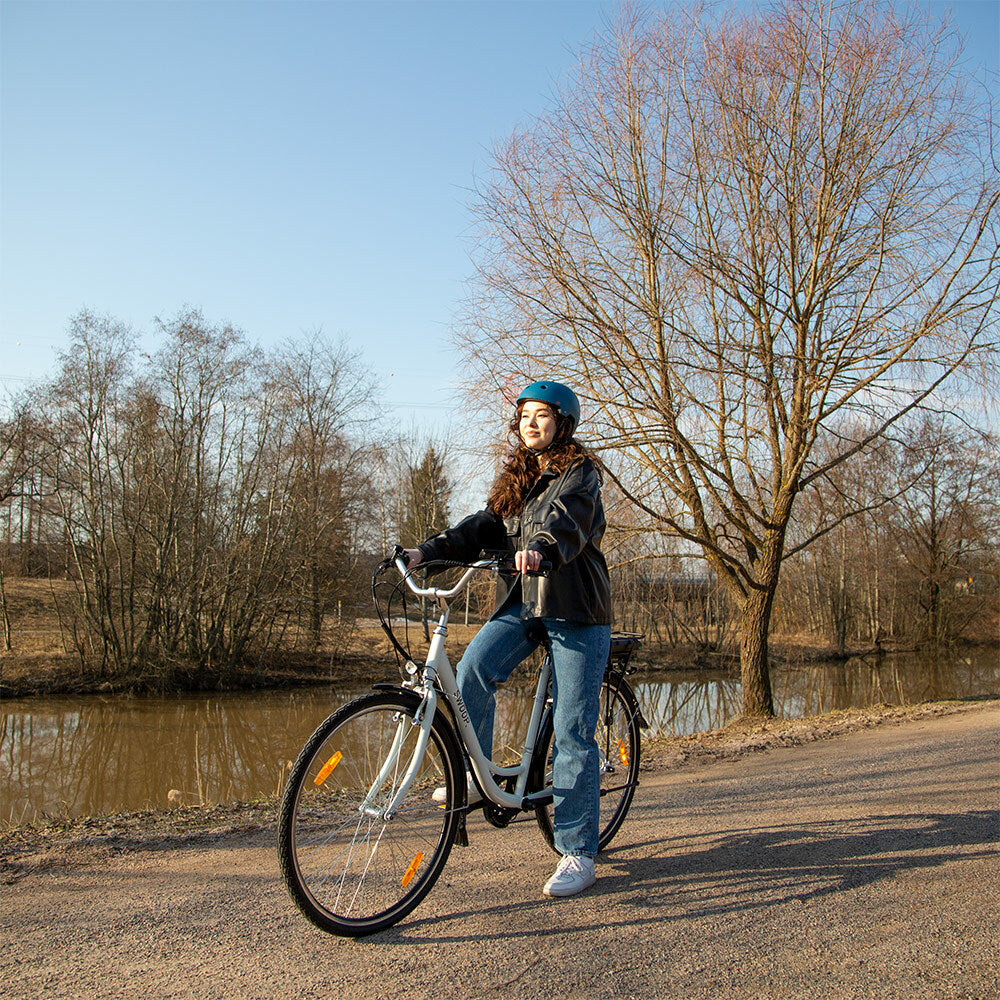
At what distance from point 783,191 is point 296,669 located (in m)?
19.6

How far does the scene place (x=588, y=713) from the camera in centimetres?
308

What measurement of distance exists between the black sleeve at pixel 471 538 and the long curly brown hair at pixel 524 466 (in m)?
0.06

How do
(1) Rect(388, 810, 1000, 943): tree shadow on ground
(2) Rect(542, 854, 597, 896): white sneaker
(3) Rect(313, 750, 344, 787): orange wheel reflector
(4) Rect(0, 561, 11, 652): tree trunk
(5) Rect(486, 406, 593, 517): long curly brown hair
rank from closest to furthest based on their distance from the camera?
(3) Rect(313, 750, 344, 787): orange wheel reflector → (1) Rect(388, 810, 1000, 943): tree shadow on ground → (2) Rect(542, 854, 597, 896): white sneaker → (5) Rect(486, 406, 593, 517): long curly brown hair → (4) Rect(0, 561, 11, 652): tree trunk

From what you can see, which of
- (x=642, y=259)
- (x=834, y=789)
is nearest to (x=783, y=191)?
(x=642, y=259)

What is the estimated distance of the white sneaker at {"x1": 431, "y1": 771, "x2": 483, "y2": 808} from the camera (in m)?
2.92

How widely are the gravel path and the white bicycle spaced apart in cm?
14

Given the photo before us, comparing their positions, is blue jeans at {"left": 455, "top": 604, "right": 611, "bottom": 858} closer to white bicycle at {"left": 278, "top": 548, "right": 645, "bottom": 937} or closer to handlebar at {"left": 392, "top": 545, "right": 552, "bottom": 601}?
white bicycle at {"left": 278, "top": 548, "right": 645, "bottom": 937}

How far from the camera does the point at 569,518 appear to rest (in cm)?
293

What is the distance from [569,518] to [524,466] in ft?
1.62

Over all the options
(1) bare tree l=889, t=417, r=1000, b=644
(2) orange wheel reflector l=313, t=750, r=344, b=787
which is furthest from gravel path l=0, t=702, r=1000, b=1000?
(1) bare tree l=889, t=417, r=1000, b=644

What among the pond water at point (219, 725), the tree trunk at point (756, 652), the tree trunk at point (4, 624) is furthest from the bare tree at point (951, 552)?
the tree trunk at point (4, 624)

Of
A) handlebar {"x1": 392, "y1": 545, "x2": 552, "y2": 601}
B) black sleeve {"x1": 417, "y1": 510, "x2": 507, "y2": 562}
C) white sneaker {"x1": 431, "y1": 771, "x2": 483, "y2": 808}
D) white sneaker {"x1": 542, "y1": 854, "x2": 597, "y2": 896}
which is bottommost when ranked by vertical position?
white sneaker {"x1": 542, "y1": 854, "x2": 597, "y2": 896}

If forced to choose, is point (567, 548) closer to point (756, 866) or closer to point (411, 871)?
point (411, 871)

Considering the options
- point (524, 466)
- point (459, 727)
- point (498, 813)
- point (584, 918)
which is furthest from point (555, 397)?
point (584, 918)
